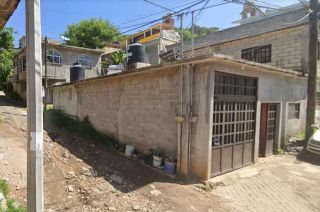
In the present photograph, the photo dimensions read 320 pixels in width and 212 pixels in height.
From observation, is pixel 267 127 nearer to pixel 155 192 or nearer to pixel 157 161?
pixel 157 161

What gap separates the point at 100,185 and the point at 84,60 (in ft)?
67.9

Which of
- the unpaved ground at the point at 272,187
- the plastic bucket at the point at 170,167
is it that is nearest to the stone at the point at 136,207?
the unpaved ground at the point at 272,187

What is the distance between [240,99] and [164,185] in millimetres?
3715

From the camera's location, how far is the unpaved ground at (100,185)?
589 cm

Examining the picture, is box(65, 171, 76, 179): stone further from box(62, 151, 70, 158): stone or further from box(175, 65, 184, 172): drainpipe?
box(175, 65, 184, 172): drainpipe

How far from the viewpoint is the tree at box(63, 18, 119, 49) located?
3859 centimetres

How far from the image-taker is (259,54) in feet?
51.4

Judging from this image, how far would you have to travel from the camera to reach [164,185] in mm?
6918

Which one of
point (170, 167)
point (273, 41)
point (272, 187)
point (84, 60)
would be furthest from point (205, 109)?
point (84, 60)

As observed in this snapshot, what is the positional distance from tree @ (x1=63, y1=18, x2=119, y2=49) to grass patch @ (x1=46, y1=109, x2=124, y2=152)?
75.8 ft

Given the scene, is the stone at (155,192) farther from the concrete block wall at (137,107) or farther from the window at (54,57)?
the window at (54,57)

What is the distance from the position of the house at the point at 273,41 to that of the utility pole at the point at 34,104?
11.7 metres

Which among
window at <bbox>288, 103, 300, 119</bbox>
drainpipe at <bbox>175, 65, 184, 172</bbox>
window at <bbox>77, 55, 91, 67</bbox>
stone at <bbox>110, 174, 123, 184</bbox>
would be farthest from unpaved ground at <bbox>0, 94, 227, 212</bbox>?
window at <bbox>77, 55, 91, 67</bbox>

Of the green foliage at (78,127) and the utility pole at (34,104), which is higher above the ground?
the utility pole at (34,104)
